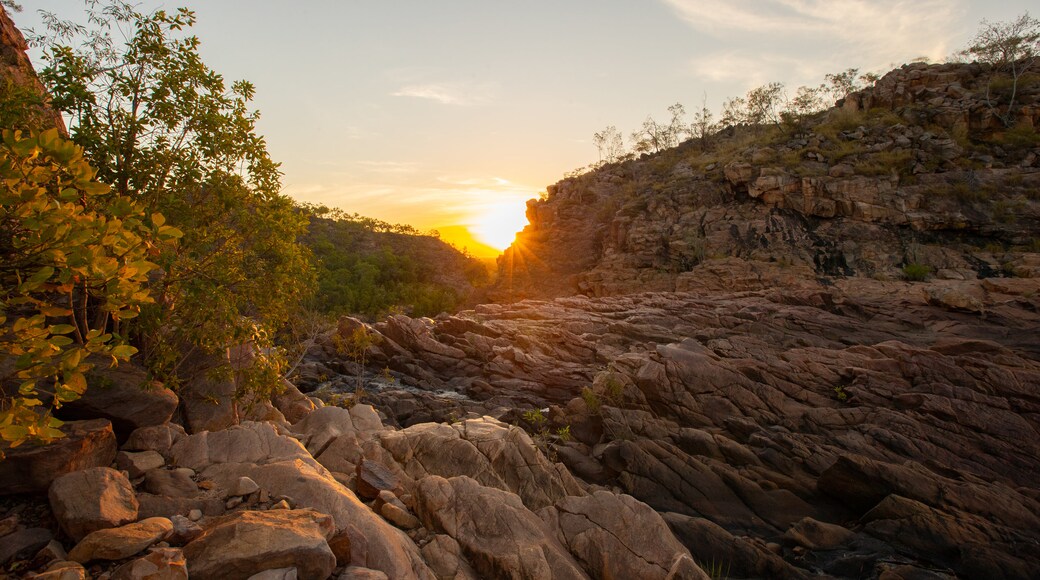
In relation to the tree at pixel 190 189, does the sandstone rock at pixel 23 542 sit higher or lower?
lower

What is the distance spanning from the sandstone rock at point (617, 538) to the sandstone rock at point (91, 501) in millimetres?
5631

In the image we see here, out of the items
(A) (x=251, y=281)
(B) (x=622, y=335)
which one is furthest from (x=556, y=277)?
(A) (x=251, y=281)

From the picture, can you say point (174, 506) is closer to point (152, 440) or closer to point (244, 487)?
point (244, 487)


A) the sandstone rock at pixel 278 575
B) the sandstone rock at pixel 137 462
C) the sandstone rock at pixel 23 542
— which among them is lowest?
the sandstone rock at pixel 278 575

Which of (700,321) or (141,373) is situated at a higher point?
(141,373)

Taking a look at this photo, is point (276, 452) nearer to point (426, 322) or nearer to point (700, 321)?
point (700, 321)

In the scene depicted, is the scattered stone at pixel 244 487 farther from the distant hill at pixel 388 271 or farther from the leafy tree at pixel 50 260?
the distant hill at pixel 388 271

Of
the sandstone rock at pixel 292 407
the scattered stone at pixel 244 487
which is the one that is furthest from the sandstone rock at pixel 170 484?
the sandstone rock at pixel 292 407

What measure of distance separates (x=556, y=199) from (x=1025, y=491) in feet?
184

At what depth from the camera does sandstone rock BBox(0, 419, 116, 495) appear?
546cm

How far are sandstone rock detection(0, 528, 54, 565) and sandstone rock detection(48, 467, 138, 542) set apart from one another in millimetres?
158

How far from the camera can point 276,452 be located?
25.4 ft

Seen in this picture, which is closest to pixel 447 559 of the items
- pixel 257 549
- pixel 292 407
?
pixel 257 549

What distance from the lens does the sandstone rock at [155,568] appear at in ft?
14.3
